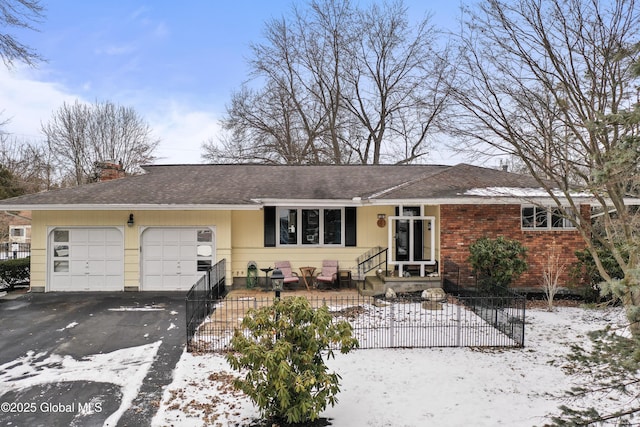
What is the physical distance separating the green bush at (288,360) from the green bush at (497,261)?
6588 mm

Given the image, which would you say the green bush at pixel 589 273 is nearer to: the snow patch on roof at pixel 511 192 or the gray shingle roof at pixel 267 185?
the snow patch on roof at pixel 511 192

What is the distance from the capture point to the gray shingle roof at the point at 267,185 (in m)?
11.4

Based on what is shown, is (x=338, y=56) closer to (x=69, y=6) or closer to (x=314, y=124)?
(x=314, y=124)

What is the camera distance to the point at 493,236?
1126 centimetres

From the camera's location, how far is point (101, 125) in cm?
2886

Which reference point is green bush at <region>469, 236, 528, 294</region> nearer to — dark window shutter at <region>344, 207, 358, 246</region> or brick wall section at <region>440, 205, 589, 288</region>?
brick wall section at <region>440, 205, 589, 288</region>

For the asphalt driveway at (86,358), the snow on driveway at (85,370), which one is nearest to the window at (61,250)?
the asphalt driveway at (86,358)

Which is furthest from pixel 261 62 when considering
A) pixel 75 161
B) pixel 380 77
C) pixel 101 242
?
pixel 101 242

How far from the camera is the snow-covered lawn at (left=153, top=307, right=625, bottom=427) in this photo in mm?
4801

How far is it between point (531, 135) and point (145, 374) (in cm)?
786

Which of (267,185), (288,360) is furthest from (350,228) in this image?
(288,360)

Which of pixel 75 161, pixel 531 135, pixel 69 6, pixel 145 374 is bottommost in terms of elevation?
pixel 145 374

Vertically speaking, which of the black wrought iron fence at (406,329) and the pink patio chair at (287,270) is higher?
the pink patio chair at (287,270)

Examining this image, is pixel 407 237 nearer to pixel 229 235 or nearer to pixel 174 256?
pixel 229 235
